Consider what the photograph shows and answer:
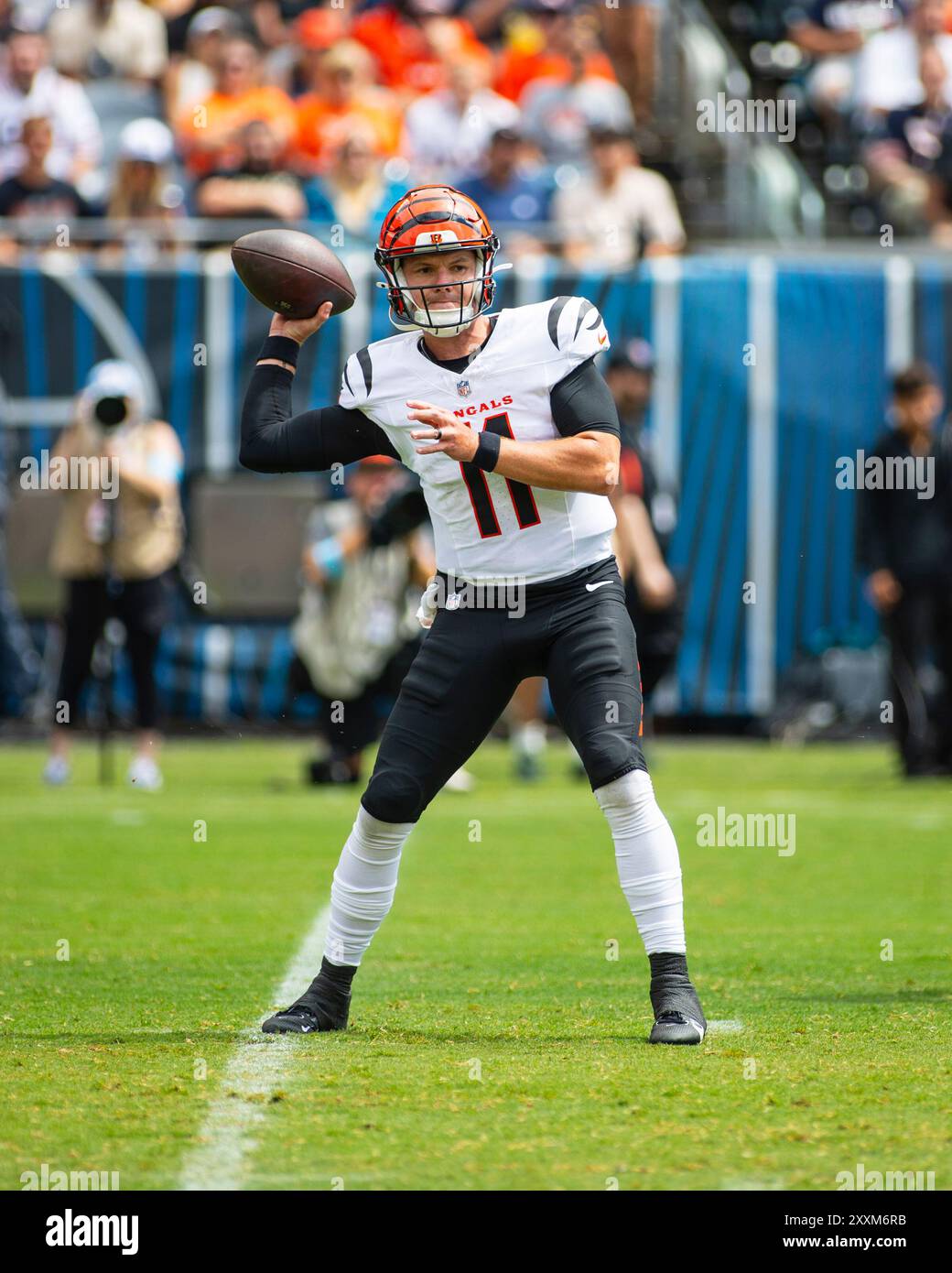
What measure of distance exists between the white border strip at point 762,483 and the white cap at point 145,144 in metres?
4.24

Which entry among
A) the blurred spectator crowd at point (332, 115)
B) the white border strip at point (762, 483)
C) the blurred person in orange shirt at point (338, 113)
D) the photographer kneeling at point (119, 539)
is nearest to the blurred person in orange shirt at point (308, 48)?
the blurred spectator crowd at point (332, 115)

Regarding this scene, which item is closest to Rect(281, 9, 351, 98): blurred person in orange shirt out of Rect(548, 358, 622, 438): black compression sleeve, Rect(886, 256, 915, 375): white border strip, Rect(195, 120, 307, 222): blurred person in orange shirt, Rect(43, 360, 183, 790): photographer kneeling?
Rect(195, 120, 307, 222): blurred person in orange shirt

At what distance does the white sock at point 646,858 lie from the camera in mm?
4945

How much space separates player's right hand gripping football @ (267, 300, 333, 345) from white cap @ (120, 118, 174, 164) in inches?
366

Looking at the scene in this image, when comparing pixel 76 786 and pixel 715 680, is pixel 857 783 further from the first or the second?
pixel 76 786

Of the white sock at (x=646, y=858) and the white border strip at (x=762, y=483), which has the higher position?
the white border strip at (x=762, y=483)

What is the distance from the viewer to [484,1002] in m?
5.52

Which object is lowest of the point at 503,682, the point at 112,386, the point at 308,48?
→ the point at 503,682

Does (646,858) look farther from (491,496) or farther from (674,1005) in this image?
(491,496)

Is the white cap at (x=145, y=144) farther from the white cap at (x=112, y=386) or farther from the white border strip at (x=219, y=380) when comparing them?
the white cap at (x=112, y=386)

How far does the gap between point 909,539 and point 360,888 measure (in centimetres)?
743

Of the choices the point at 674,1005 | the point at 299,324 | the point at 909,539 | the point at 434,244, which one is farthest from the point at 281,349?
the point at 909,539

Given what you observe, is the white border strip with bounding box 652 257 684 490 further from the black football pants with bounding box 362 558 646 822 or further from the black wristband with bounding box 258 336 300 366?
the black football pants with bounding box 362 558 646 822

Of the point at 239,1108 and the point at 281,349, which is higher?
the point at 281,349
